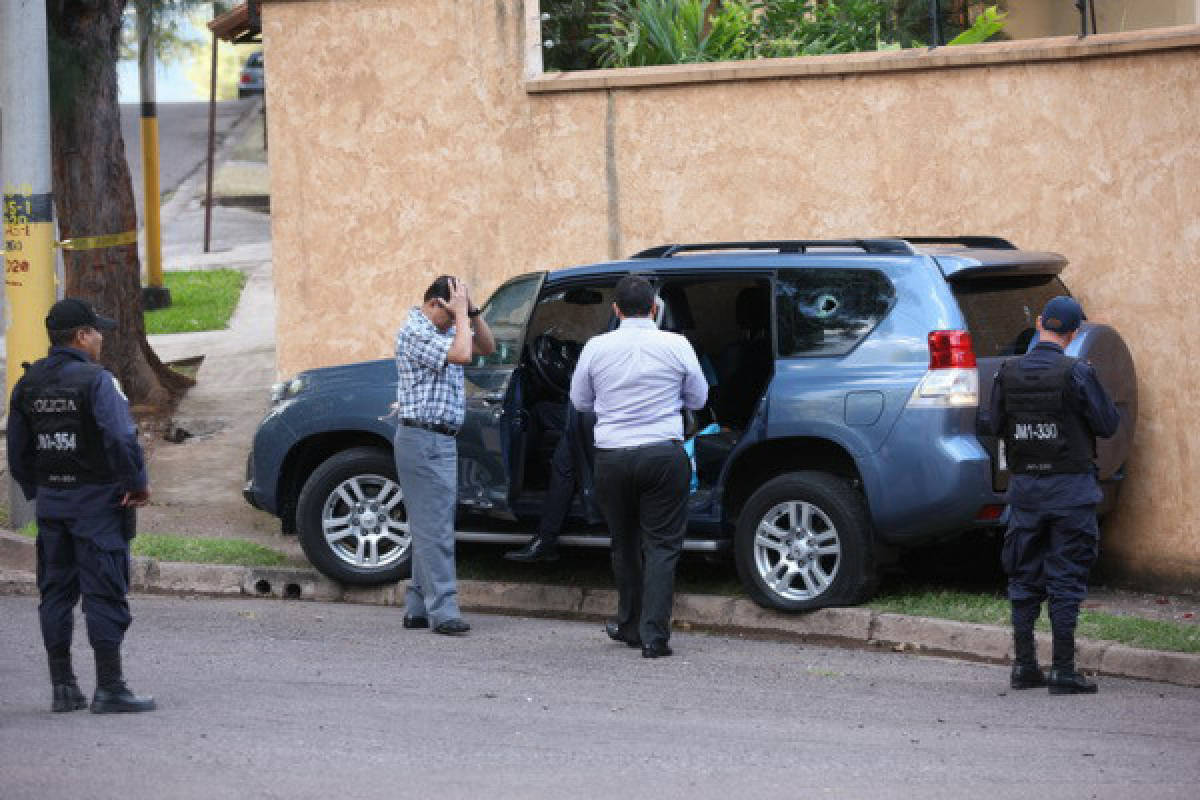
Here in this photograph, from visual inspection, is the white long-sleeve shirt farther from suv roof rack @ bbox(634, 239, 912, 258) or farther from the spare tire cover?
the spare tire cover

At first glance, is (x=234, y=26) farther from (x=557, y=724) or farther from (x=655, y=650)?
(x=557, y=724)

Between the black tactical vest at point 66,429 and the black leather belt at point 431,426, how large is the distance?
2099mm

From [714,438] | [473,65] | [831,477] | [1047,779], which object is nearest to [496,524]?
[714,438]

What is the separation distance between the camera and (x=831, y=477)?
9.38m

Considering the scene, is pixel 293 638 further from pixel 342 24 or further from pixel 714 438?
pixel 342 24

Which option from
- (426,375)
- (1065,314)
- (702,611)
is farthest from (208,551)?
(1065,314)

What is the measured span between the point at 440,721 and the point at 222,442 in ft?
24.4

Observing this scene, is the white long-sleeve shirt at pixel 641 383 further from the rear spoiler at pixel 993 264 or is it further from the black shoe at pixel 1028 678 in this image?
the black shoe at pixel 1028 678

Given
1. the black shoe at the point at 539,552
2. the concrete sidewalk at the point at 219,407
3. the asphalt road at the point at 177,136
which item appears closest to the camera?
the black shoe at the point at 539,552

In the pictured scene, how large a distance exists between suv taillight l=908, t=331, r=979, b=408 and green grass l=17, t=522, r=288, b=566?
420 centimetres

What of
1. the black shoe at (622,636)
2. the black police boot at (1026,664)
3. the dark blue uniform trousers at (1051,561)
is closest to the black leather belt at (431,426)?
the black shoe at (622,636)

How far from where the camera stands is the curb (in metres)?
8.65

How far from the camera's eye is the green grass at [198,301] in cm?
2027

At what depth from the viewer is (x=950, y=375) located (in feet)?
29.1
